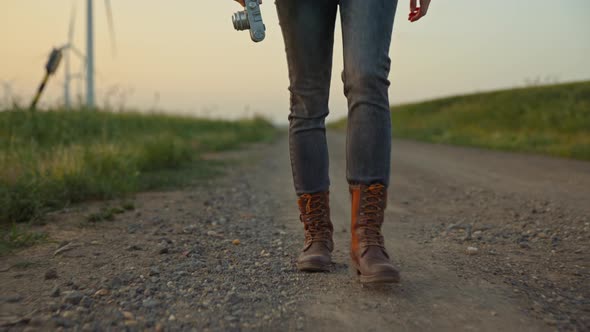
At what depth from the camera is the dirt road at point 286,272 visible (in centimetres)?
158

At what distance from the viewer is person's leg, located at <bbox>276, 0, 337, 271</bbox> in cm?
202

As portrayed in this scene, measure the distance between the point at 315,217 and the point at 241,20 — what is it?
0.82 metres

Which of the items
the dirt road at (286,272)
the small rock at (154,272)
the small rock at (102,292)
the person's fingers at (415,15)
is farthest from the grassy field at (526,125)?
the small rock at (102,292)

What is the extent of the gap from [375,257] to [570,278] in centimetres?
79

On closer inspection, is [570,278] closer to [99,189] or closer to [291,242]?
[291,242]

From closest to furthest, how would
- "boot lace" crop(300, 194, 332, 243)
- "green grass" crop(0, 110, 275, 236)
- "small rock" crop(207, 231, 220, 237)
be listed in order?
"boot lace" crop(300, 194, 332, 243)
"small rock" crop(207, 231, 220, 237)
"green grass" crop(0, 110, 275, 236)

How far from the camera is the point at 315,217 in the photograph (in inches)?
84.6

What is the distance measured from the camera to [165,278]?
1.98 metres

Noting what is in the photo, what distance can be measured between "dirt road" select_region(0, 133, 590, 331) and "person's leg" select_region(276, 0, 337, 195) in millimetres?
402

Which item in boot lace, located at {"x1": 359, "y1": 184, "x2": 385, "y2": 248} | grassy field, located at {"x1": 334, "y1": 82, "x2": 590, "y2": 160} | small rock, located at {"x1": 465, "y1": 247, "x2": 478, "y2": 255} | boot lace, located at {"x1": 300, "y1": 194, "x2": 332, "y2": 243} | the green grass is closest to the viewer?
boot lace, located at {"x1": 359, "y1": 184, "x2": 385, "y2": 248}

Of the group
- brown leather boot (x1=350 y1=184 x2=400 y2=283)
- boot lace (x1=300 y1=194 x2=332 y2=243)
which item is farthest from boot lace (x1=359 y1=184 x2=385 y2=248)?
boot lace (x1=300 y1=194 x2=332 y2=243)

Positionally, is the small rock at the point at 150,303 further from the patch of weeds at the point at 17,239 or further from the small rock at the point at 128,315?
the patch of weeds at the point at 17,239

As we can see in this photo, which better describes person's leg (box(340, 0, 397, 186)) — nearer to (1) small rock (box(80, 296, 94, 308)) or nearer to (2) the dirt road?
(2) the dirt road

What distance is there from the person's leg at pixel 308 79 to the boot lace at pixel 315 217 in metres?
0.04
